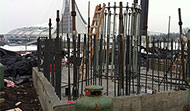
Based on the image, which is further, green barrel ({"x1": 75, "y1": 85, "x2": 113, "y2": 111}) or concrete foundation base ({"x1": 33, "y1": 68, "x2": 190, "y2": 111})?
concrete foundation base ({"x1": 33, "y1": 68, "x2": 190, "y2": 111})

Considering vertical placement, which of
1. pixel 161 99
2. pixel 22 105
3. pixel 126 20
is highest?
pixel 126 20

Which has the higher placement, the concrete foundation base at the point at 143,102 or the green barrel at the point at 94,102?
the green barrel at the point at 94,102

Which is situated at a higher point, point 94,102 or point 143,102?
point 94,102

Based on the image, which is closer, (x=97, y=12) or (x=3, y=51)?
(x=97, y=12)

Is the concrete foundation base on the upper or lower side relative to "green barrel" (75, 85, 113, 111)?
lower

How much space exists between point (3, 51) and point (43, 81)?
8.16 metres

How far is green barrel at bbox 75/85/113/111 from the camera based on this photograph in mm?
3260

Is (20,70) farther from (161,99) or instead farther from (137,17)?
(161,99)

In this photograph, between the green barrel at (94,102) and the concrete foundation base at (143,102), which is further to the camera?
the concrete foundation base at (143,102)

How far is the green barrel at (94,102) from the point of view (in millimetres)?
3260

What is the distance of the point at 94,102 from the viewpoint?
329 cm

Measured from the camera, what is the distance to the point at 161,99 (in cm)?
520

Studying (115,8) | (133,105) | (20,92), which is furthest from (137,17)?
(20,92)

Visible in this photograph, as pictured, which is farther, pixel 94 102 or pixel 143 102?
pixel 143 102
